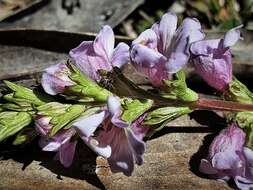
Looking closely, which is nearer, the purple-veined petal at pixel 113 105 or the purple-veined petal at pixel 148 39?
the purple-veined petal at pixel 113 105

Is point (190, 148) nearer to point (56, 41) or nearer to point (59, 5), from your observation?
point (56, 41)

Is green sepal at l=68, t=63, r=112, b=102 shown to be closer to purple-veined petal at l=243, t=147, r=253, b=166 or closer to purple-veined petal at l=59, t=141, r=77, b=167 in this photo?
purple-veined petal at l=59, t=141, r=77, b=167

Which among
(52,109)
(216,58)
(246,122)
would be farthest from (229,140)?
(52,109)

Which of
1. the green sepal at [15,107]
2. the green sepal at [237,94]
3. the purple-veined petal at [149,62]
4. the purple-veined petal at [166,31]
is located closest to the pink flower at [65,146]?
the green sepal at [15,107]

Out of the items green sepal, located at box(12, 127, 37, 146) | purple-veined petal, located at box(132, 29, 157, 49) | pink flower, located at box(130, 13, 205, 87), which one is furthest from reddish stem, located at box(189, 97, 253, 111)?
green sepal, located at box(12, 127, 37, 146)

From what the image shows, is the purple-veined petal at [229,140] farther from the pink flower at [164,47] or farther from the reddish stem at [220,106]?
the pink flower at [164,47]

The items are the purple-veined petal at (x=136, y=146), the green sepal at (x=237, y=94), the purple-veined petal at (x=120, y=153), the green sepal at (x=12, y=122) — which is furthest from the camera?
the green sepal at (x=237, y=94)

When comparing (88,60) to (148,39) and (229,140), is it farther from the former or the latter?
(229,140)
